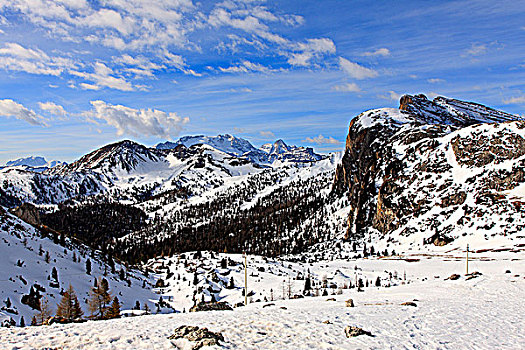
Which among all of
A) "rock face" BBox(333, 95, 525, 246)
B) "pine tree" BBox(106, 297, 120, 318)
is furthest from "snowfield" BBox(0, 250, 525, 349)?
"rock face" BBox(333, 95, 525, 246)

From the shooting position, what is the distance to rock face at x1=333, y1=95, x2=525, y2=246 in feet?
307

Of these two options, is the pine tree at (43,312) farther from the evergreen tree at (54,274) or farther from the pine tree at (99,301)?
the evergreen tree at (54,274)

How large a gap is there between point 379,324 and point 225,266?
60709mm

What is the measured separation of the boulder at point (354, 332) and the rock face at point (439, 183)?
9235cm

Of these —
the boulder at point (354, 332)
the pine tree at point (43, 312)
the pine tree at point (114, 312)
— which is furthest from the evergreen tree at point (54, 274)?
the boulder at point (354, 332)

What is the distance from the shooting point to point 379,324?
1717cm

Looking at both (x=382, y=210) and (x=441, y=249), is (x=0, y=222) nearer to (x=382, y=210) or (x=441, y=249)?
(x=441, y=249)

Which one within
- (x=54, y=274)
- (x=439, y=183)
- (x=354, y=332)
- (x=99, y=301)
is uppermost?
(x=439, y=183)

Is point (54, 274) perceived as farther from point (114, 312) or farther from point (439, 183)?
point (439, 183)

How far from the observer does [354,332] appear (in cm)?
1495

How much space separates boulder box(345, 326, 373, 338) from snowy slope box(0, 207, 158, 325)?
90.4 feet

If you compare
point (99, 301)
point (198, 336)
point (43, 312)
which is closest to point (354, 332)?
point (198, 336)

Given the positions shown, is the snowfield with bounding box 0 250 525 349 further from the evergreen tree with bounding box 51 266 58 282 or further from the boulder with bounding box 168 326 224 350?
the evergreen tree with bounding box 51 266 58 282

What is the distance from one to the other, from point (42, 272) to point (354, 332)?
46851mm
